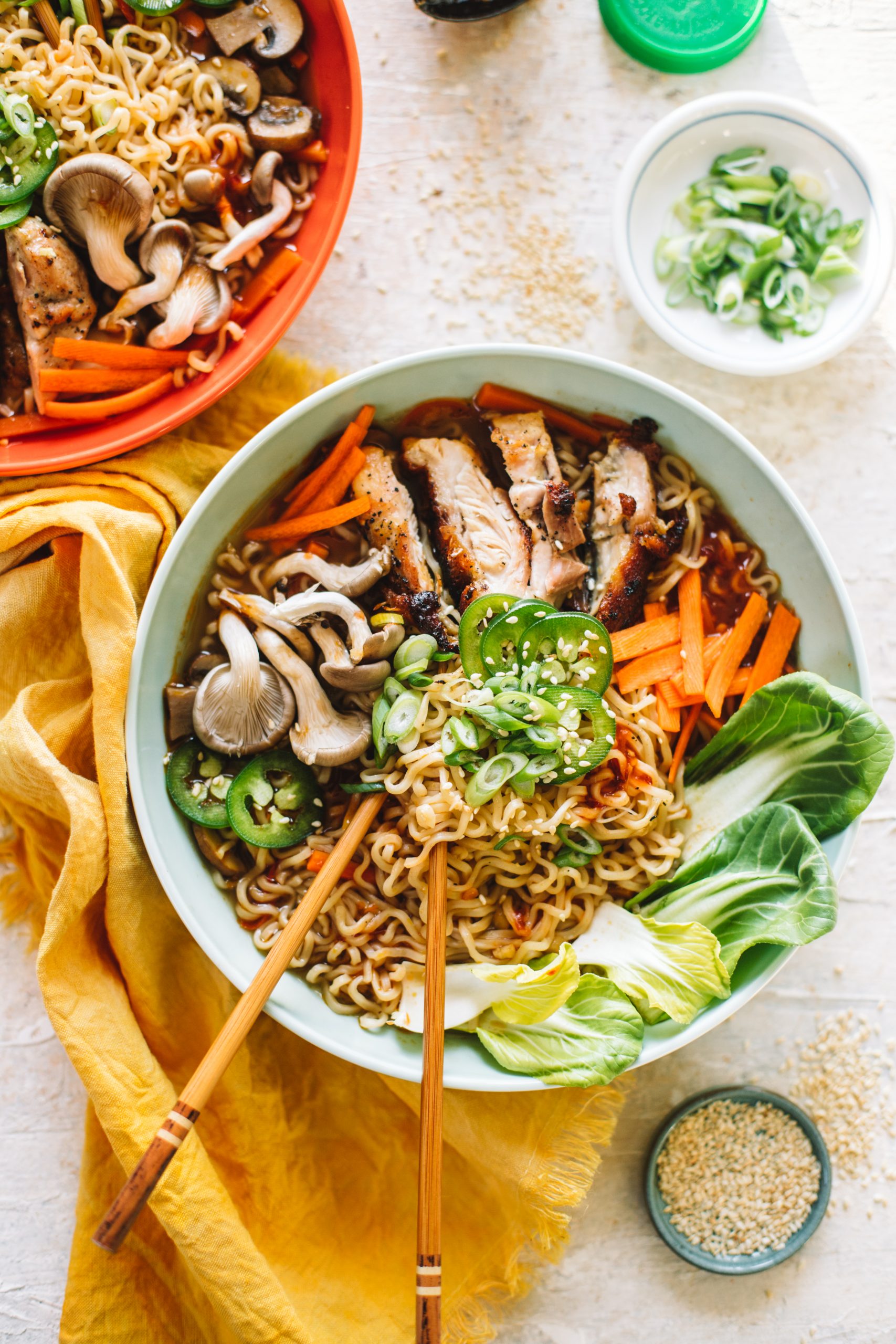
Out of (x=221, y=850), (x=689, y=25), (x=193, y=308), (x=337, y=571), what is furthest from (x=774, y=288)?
(x=221, y=850)

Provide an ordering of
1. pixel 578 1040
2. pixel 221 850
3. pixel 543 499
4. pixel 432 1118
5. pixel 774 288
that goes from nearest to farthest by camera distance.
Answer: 1. pixel 432 1118
2. pixel 578 1040
3. pixel 221 850
4. pixel 543 499
5. pixel 774 288

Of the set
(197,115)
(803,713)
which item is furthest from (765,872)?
(197,115)

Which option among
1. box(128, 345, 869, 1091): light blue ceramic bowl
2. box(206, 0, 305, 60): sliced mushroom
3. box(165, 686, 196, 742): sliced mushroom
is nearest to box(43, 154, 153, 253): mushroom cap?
box(206, 0, 305, 60): sliced mushroom

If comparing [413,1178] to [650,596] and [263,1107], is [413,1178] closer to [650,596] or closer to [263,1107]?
[263,1107]

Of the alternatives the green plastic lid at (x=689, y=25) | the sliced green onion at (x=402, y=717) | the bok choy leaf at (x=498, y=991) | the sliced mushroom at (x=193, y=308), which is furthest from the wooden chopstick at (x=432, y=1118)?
the green plastic lid at (x=689, y=25)

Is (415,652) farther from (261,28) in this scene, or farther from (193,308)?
(261,28)
